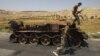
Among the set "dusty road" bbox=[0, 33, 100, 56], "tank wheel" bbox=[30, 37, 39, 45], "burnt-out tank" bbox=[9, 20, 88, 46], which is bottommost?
"dusty road" bbox=[0, 33, 100, 56]

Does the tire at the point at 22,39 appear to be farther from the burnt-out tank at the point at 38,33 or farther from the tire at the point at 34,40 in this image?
the tire at the point at 34,40

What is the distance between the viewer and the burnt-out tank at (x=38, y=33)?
856 inches

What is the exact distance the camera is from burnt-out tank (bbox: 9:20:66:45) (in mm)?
21750

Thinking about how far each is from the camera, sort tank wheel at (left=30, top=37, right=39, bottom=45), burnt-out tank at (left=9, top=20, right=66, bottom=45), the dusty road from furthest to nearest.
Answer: tank wheel at (left=30, top=37, right=39, bottom=45)
burnt-out tank at (left=9, top=20, right=66, bottom=45)
the dusty road

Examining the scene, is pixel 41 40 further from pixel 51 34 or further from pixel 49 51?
pixel 49 51

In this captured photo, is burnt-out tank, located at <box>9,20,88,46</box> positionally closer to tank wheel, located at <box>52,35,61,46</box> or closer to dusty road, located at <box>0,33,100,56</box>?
tank wheel, located at <box>52,35,61,46</box>

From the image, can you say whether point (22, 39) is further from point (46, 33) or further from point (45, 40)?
point (46, 33)

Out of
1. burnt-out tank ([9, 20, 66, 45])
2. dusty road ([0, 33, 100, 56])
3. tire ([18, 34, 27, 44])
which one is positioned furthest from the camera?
tire ([18, 34, 27, 44])

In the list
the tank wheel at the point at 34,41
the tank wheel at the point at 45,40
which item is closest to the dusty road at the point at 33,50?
the tank wheel at the point at 45,40

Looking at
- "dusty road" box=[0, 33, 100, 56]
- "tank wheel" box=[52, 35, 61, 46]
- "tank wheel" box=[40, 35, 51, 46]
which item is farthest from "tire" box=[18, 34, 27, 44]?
"tank wheel" box=[52, 35, 61, 46]

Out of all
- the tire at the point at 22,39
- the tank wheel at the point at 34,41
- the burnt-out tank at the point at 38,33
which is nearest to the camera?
the burnt-out tank at the point at 38,33

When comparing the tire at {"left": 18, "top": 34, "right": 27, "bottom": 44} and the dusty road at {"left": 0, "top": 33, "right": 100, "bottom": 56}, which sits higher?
the tire at {"left": 18, "top": 34, "right": 27, "bottom": 44}

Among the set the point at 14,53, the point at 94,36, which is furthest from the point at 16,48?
the point at 94,36

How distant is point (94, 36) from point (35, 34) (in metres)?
8.37
